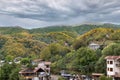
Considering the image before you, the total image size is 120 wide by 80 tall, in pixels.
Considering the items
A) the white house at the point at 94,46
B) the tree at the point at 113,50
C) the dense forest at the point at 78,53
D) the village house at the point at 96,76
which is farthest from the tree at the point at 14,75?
the white house at the point at 94,46

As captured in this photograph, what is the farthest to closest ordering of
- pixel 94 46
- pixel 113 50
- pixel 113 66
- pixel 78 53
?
pixel 94 46, pixel 78 53, pixel 113 50, pixel 113 66

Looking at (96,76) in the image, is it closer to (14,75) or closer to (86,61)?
(86,61)

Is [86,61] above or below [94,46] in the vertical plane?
below

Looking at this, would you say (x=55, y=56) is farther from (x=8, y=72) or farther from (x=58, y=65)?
(x=8, y=72)

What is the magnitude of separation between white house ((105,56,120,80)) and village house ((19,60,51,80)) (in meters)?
10.6

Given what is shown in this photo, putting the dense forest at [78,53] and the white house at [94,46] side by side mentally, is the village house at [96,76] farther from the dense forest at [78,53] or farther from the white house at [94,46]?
the white house at [94,46]

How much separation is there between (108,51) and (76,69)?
16.8 feet

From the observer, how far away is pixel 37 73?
43.9 metres

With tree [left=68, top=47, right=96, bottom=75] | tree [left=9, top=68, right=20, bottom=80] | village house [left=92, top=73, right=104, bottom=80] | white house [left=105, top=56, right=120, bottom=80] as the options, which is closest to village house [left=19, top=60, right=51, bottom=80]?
tree [left=9, top=68, right=20, bottom=80]

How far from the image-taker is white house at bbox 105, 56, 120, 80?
35.1 meters

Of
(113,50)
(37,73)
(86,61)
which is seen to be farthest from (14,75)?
(113,50)

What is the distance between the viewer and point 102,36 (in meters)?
60.0

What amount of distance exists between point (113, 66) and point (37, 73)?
1319cm

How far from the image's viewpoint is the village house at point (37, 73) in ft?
142
